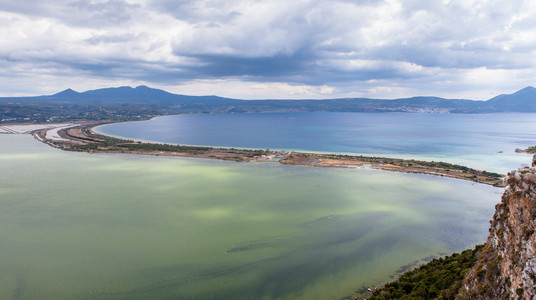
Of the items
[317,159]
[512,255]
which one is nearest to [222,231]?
[512,255]

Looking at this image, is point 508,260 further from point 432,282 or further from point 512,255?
point 432,282

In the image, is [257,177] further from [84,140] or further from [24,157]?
[84,140]

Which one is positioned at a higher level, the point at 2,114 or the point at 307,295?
the point at 2,114

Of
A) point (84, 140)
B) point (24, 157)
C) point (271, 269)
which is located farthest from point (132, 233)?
point (84, 140)

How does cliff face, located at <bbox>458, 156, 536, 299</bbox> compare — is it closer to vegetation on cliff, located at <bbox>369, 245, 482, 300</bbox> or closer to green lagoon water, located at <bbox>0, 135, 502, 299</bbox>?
vegetation on cliff, located at <bbox>369, 245, 482, 300</bbox>

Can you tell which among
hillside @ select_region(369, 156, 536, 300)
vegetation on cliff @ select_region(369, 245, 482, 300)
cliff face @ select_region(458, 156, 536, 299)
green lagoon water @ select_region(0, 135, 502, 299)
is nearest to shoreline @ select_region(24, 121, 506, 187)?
green lagoon water @ select_region(0, 135, 502, 299)

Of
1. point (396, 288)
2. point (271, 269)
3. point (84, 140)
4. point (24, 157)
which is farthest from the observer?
point (84, 140)
